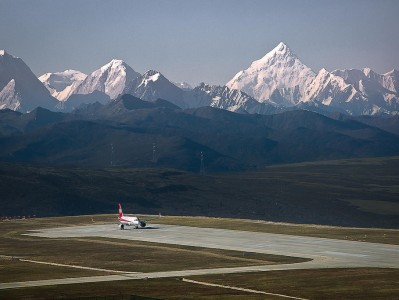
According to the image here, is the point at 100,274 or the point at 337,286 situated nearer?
the point at 337,286

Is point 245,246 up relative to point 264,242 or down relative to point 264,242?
down

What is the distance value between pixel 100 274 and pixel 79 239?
180 feet

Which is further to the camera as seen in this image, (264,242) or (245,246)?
(264,242)

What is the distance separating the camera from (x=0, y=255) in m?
140

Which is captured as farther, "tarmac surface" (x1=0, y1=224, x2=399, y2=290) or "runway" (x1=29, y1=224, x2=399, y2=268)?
"runway" (x1=29, y1=224, x2=399, y2=268)

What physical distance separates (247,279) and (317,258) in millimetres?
26339

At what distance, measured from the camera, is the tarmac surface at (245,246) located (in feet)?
386

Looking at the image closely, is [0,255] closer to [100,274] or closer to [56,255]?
[56,255]

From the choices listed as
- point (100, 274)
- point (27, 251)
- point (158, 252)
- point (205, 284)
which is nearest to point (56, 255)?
point (27, 251)

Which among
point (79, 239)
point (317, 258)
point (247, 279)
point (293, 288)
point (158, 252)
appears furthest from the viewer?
point (79, 239)

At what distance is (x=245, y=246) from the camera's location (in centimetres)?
15162

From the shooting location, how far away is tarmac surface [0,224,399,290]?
117562 millimetres

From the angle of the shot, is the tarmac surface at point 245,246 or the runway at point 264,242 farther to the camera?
the runway at point 264,242

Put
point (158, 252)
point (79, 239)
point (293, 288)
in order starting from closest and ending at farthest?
1. point (293, 288)
2. point (158, 252)
3. point (79, 239)
